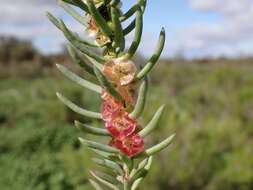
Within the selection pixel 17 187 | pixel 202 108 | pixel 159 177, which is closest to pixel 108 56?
pixel 17 187

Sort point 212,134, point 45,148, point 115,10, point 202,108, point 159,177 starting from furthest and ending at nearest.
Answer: point 202,108 < point 45,148 < point 212,134 < point 159,177 < point 115,10

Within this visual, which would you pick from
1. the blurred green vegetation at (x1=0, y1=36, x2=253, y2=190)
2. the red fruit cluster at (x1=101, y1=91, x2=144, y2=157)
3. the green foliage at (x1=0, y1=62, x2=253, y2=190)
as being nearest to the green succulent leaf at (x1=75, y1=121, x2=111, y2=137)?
the red fruit cluster at (x1=101, y1=91, x2=144, y2=157)

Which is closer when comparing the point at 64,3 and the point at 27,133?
the point at 64,3

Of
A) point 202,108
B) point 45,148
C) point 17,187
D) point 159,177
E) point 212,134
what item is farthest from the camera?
point 202,108

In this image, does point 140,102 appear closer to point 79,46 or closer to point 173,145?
point 79,46

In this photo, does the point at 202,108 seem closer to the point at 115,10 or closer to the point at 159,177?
the point at 159,177

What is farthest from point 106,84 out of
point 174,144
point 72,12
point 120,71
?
point 174,144

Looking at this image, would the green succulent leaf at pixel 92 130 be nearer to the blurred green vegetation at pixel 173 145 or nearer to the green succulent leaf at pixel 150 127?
the green succulent leaf at pixel 150 127
